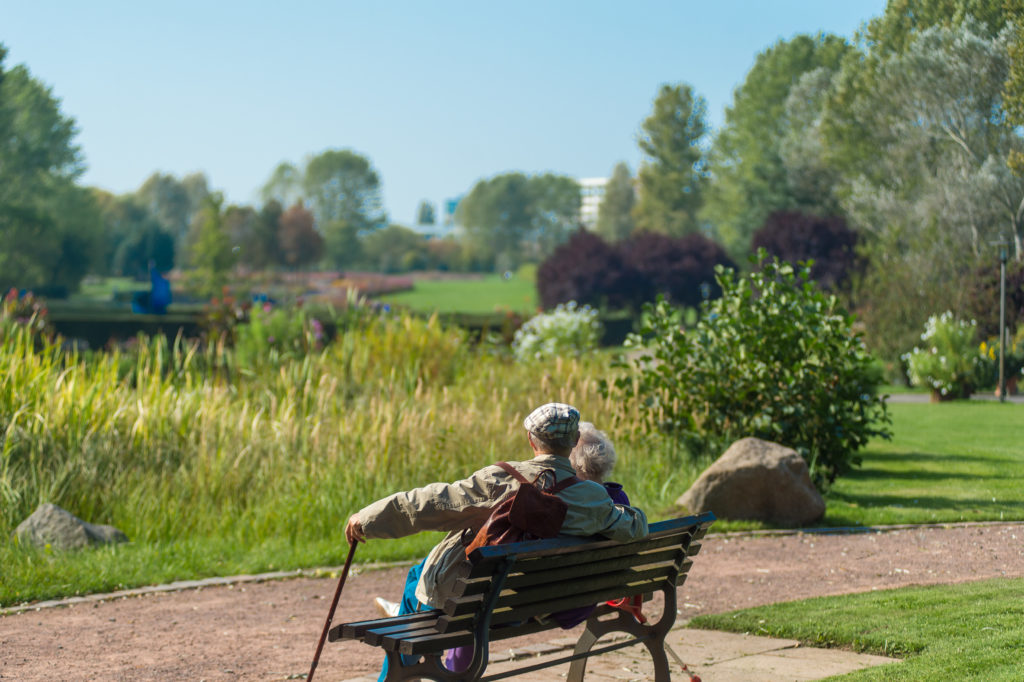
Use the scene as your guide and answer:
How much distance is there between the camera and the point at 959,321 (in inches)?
467

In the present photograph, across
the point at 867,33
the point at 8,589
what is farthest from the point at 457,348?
the point at 8,589

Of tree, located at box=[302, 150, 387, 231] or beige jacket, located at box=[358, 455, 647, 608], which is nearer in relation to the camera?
beige jacket, located at box=[358, 455, 647, 608]

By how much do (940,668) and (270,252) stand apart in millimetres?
60321

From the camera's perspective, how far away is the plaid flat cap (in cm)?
338

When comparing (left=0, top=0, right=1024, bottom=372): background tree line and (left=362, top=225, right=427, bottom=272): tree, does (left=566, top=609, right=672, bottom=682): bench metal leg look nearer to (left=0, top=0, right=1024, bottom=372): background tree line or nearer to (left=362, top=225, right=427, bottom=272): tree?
(left=0, top=0, right=1024, bottom=372): background tree line

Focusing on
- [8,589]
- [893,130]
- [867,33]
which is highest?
[867,33]

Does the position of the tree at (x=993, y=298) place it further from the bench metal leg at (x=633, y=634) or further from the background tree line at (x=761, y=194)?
the bench metal leg at (x=633, y=634)

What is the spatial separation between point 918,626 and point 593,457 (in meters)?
1.88

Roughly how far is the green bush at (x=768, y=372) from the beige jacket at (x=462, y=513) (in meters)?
5.36

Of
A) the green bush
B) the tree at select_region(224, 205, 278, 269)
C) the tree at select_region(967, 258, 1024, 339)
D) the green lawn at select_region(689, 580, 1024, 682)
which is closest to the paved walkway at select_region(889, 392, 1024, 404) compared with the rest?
the tree at select_region(967, 258, 1024, 339)

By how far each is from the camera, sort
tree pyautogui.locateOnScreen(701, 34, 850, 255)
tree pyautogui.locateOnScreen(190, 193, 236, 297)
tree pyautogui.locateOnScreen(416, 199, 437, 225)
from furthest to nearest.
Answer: tree pyautogui.locateOnScreen(416, 199, 437, 225), tree pyautogui.locateOnScreen(190, 193, 236, 297), tree pyautogui.locateOnScreen(701, 34, 850, 255)

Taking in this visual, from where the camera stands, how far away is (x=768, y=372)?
8.63m

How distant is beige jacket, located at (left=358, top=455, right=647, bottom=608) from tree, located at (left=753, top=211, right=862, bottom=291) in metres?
32.4

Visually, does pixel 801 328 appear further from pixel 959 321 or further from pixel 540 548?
pixel 540 548
